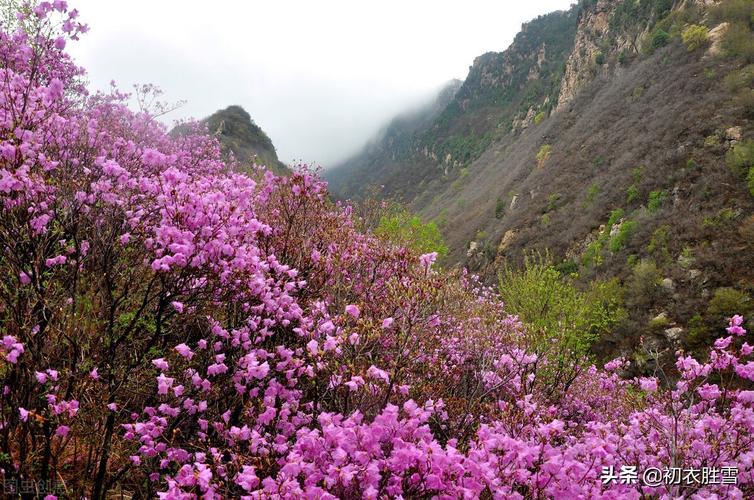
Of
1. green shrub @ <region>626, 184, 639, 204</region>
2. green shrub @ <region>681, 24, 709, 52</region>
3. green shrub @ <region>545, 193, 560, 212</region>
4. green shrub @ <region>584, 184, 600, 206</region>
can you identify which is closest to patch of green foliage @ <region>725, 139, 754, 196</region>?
green shrub @ <region>626, 184, 639, 204</region>

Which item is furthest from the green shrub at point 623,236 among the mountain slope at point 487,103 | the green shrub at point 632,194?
the mountain slope at point 487,103

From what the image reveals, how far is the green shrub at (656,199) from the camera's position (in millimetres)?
23688

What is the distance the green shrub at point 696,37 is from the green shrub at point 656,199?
20285 millimetres

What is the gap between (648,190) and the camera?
25.5 metres

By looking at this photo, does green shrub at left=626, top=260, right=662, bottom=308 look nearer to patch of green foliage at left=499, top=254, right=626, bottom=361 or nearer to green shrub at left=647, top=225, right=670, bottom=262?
patch of green foliage at left=499, top=254, right=626, bottom=361

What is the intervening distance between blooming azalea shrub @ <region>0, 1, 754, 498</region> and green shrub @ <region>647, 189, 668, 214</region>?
22.0 metres

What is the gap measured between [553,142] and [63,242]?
56189 millimetres

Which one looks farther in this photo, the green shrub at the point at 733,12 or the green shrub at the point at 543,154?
the green shrub at the point at 543,154

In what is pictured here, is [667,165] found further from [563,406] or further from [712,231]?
[563,406]

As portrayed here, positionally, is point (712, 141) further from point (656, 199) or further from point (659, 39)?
point (659, 39)

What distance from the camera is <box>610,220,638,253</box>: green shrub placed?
23.5m

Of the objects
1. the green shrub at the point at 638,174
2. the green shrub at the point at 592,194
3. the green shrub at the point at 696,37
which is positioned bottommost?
the green shrub at the point at 592,194

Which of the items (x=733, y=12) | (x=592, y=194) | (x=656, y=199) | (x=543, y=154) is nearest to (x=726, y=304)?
(x=656, y=199)

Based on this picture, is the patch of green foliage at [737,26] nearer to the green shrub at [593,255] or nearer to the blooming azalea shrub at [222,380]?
the green shrub at [593,255]
